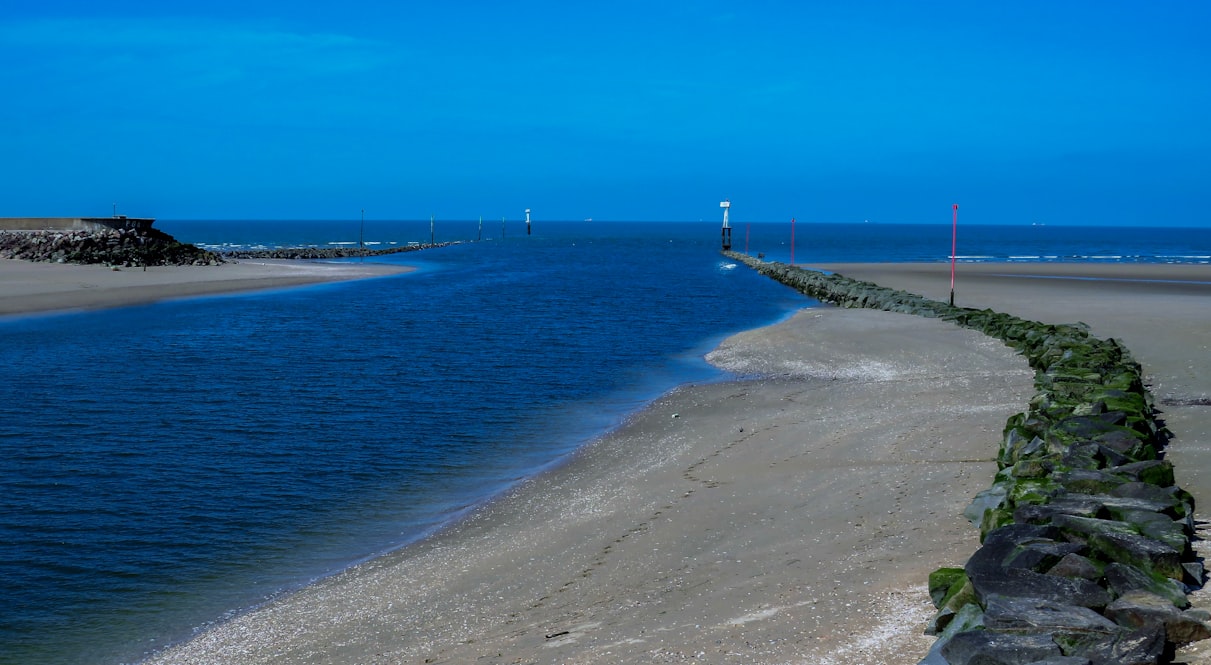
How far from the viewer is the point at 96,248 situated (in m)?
59.3

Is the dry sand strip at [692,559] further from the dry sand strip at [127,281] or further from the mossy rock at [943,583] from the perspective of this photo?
the dry sand strip at [127,281]

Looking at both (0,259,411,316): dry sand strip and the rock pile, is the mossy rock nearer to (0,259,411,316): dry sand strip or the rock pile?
(0,259,411,316): dry sand strip

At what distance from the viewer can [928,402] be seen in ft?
51.0

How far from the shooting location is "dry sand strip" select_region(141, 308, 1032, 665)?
264 inches

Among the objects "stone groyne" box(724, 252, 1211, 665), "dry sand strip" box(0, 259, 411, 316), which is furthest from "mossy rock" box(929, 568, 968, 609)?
"dry sand strip" box(0, 259, 411, 316)

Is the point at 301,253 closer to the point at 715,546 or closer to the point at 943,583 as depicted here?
the point at 715,546

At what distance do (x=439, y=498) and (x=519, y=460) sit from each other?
202 cm

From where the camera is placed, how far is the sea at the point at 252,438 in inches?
364

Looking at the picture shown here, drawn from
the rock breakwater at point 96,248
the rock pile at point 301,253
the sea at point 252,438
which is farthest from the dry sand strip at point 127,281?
the rock pile at point 301,253

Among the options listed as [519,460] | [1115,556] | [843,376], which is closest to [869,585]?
[1115,556]

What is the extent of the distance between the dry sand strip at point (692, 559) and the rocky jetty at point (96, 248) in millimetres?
51436

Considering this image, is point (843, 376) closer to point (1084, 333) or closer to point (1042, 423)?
point (1084, 333)

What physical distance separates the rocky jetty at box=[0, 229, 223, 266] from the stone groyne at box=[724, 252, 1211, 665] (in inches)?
2217

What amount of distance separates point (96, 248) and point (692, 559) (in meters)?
58.8
